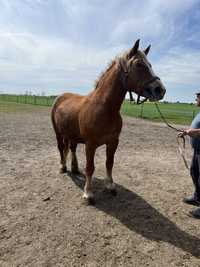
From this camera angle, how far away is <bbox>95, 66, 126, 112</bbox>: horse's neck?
441 centimetres

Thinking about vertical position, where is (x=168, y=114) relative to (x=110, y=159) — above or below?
below

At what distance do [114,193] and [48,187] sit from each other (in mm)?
1153

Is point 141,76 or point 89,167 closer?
point 141,76

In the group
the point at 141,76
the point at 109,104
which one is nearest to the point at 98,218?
the point at 109,104

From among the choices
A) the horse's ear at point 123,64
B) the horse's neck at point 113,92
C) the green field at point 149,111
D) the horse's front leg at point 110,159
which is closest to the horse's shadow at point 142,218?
the horse's front leg at point 110,159

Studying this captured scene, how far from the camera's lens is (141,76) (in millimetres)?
4066

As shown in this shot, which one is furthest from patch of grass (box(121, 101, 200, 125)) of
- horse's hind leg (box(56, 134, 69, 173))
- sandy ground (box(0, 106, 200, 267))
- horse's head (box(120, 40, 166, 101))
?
horse's head (box(120, 40, 166, 101))

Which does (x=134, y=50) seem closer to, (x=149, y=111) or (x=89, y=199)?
(x=89, y=199)

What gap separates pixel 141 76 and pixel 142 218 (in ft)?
6.39

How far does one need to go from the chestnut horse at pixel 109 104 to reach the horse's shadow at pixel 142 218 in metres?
0.24

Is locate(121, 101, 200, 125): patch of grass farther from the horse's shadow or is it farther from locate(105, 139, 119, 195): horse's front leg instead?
the horse's shadow

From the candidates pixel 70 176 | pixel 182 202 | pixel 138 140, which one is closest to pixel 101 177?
pixel 70 176

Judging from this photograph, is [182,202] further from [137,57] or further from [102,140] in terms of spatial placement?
[137,57]

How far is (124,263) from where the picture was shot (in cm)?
311
